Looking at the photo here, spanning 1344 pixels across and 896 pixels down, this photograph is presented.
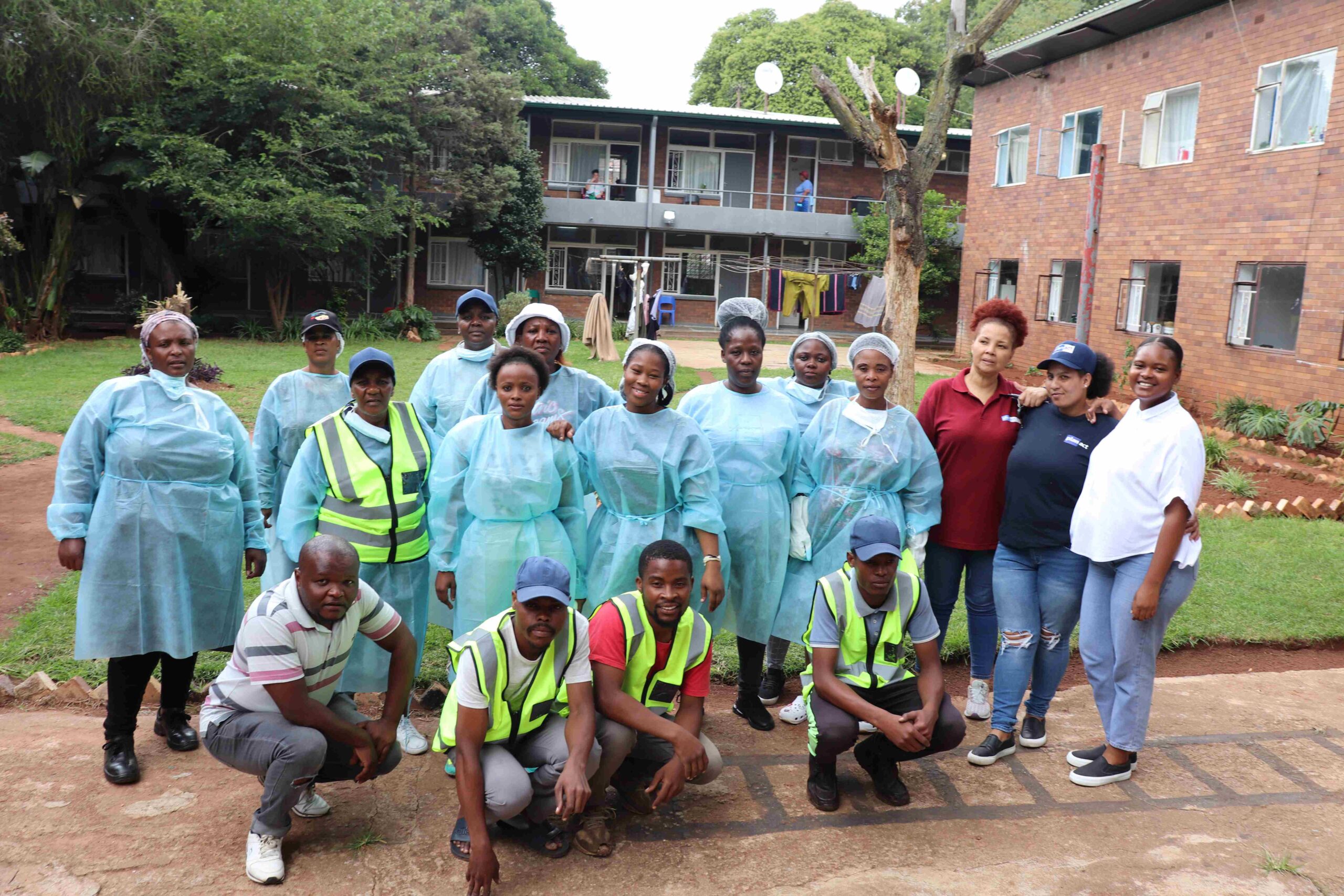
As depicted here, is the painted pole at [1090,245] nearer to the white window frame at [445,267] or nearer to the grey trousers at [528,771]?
the grey trousers at [528,771]

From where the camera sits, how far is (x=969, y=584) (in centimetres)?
447

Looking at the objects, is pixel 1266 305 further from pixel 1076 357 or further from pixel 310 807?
pixel 310 807

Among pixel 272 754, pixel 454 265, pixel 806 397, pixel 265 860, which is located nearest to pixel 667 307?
pixel 454 265

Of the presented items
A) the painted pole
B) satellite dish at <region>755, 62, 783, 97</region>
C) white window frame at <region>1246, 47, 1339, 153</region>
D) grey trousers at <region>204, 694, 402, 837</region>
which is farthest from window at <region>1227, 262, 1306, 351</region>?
satellite dish at <region>755, 62, 783, 97</region>

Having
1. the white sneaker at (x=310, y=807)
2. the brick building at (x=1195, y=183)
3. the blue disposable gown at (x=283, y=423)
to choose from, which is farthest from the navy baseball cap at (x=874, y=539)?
the brick building at (x=1195, y=183)

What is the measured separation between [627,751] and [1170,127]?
1549 cm

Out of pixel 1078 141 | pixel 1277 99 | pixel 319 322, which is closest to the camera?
pixel 319 322

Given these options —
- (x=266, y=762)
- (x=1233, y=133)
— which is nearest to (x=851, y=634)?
(x=266, y=762)

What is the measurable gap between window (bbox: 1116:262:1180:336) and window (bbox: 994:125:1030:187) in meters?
4.24

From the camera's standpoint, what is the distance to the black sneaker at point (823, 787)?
3.68 m

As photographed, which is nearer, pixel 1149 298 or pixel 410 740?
pixel 410 740

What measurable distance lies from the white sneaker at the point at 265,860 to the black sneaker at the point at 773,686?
232cm

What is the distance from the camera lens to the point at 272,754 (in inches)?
125

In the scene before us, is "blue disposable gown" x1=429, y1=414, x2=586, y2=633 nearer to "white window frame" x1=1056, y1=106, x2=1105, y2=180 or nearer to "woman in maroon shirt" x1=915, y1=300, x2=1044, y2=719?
"woman in maroon shirt" x1=915, y1=300, x2=1044, y2=719
